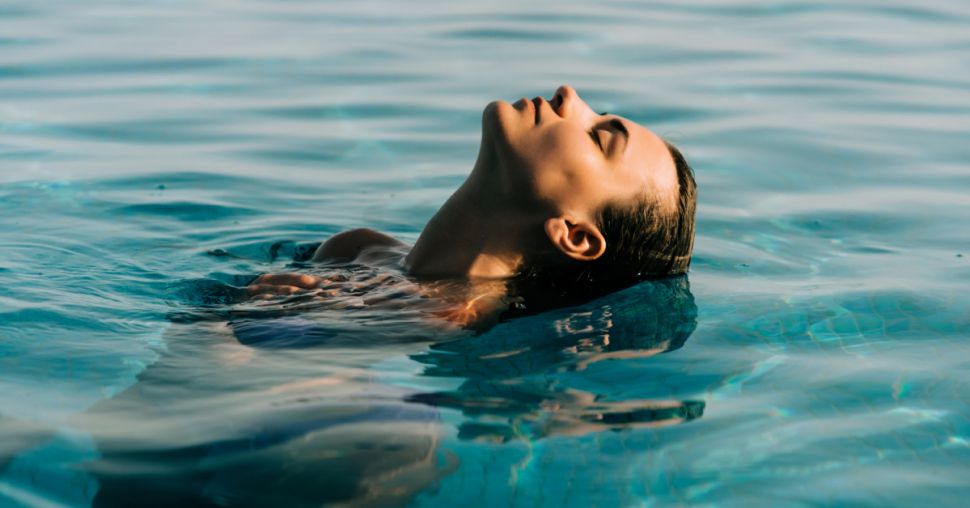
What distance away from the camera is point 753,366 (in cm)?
436

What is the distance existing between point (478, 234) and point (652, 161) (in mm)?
749

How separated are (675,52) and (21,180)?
222 inches

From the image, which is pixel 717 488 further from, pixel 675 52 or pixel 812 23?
pixel 812 23

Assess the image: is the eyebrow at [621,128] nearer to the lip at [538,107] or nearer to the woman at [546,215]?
the woman at [546,215]

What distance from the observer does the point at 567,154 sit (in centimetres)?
478

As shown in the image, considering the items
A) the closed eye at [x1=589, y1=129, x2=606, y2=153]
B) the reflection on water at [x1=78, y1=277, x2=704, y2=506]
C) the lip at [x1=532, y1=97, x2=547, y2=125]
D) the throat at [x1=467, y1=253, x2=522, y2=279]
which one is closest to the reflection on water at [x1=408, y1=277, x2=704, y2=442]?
the reflection on water at [x1=78, y1=277, x2=704, y2=506]

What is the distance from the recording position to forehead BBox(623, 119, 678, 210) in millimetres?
4934

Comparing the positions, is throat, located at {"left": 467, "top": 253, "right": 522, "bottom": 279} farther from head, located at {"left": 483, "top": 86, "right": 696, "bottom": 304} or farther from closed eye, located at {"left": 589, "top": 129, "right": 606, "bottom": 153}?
closed eye, located at {"left": 589, "top": 129, "right": 606, "bottom": 153}

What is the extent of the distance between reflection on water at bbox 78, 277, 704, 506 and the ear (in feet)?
0.85

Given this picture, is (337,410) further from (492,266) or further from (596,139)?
(596,139)

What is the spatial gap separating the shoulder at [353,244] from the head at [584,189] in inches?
32.4

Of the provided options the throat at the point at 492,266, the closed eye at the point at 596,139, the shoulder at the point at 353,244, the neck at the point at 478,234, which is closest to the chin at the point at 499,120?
the neck at the point at 478,234

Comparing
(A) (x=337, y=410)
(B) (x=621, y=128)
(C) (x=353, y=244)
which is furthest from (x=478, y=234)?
(A) (x=337, y=410)

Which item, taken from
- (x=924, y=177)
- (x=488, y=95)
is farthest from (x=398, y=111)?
(x=924, y=177)
